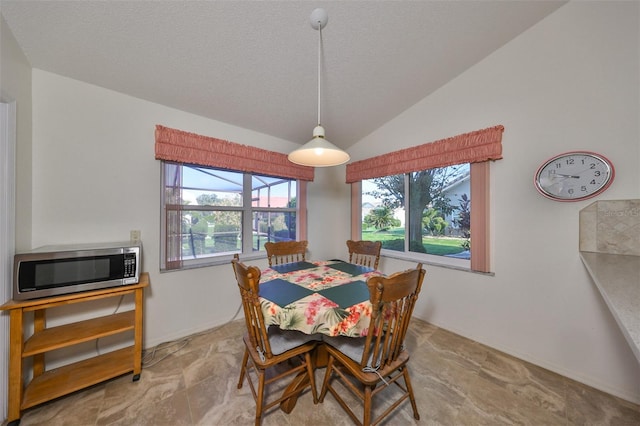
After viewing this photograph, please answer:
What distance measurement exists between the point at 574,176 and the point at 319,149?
76.6 inches

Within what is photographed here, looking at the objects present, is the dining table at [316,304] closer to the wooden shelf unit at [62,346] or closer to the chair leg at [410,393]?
the chair leg at [410,393]

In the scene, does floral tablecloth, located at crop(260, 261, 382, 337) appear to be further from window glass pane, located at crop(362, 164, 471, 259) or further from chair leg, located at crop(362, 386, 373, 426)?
window glass pane, located at crop(362, 164, 471, 259)

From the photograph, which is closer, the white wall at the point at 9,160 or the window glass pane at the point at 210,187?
the white wall at the point at 9,160

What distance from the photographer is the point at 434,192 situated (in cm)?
261

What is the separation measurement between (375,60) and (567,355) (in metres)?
2.85

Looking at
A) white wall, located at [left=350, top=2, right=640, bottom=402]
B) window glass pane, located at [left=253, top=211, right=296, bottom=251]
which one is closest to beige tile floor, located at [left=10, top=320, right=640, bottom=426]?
white wall, located at [left=350, top=2, right=640, bottom=402]

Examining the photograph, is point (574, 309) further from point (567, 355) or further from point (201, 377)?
point (201, 377)

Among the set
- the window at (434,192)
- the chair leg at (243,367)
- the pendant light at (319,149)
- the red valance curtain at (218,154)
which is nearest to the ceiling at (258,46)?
the pendant light at (319,149)

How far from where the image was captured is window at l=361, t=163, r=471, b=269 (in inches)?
94.1

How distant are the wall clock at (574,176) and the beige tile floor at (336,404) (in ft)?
4.59

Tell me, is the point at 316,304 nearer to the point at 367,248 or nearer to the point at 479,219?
the point at 367,248

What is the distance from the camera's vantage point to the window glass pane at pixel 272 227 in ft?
9.48

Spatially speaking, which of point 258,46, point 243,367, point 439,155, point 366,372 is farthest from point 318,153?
point 243,367

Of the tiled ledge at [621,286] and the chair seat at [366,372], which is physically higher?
the tiled ledge at [621,286]
